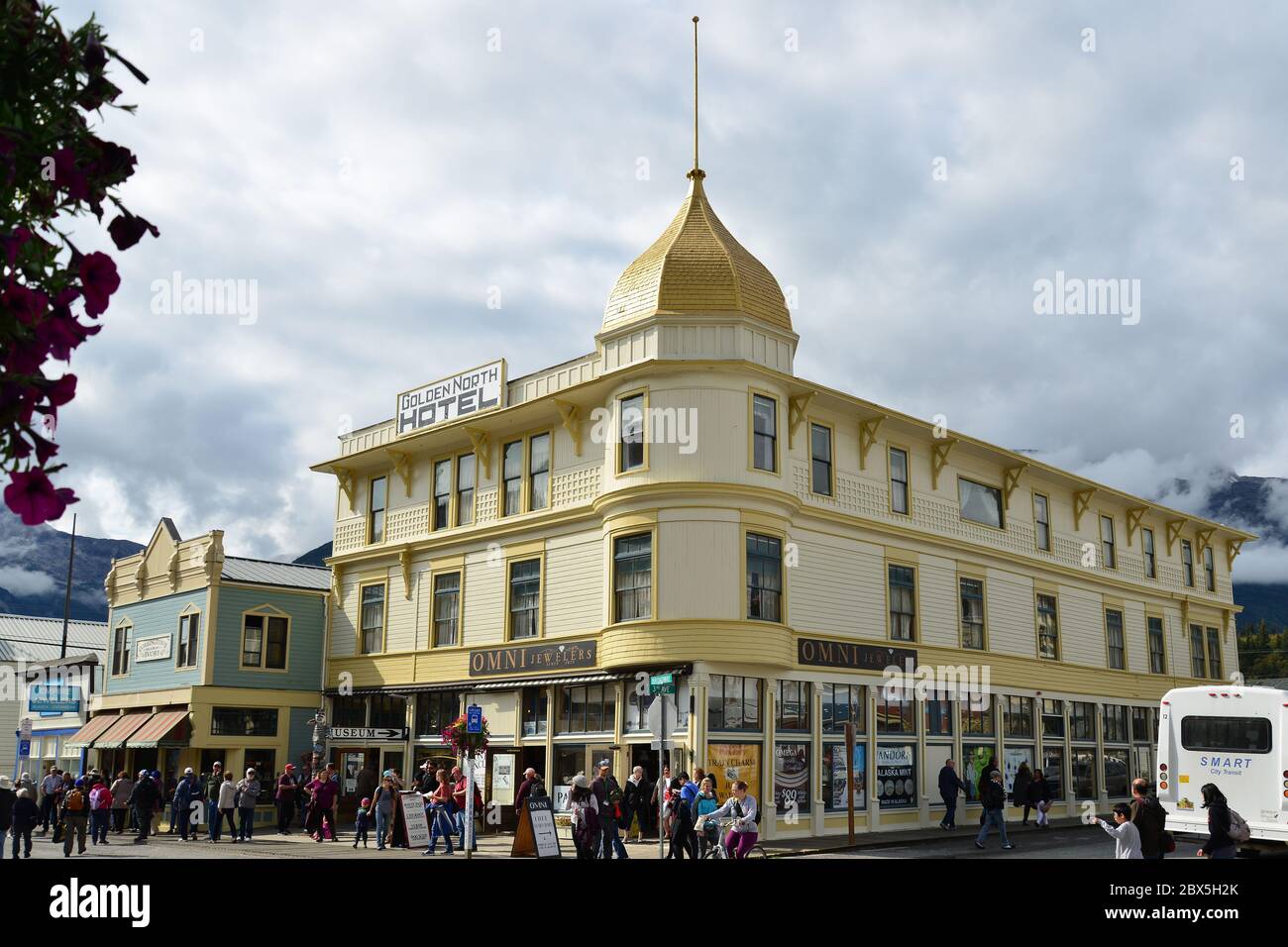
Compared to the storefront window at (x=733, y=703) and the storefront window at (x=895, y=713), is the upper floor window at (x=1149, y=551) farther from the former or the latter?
the storefront window at (x=733, y=703)

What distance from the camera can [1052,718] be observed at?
1545 inches

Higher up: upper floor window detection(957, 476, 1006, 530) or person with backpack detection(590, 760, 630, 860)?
upper floor window detection(957, 476, 1006, 530)

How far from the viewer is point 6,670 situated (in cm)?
6222

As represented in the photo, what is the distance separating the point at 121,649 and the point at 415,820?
21932 mm

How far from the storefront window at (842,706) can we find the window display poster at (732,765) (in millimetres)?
2842

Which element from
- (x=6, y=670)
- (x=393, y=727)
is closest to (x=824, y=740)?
(x=393, y=727)

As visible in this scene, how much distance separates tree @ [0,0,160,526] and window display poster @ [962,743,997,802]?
33.9 m

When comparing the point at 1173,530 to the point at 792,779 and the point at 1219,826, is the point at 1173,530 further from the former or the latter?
the point at 1219,826

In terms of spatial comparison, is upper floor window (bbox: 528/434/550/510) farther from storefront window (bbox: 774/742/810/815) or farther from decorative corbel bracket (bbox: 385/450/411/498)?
storefront window (bbox: 774/742/810/815)

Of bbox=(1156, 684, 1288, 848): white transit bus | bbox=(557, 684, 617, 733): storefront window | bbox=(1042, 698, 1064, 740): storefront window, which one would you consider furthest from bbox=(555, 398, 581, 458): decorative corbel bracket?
bbox=(1042, 698, 1064, 740): storefront window

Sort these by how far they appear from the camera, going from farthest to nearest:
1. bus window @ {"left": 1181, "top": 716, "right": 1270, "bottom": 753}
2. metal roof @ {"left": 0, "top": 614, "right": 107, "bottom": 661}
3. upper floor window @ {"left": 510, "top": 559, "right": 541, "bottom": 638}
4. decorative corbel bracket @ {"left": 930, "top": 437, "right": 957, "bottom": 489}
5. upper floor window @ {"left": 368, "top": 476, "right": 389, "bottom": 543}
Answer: metal roof @ {"left": 0, "top": 614, "right": 107, "bottom": 661} < upper floor window @ {"left": 368, "top": 476, "right": 389, "bottom": 543} < decorative corbel bracket @ {"left": 930, "top": 437, "right": 957, "bottom": 489} < upper floor window @ {"left": 510, "top": 559, "right": 541, "bottom": 638} < bus window @ {"left": 1181, "top": 716, "right": 1270, "bottom": 753}

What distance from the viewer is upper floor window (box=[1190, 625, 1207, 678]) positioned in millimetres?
48375

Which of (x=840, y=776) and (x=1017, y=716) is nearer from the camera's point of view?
(x=840, y=776)

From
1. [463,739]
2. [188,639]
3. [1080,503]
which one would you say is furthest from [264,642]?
[1080,503]
